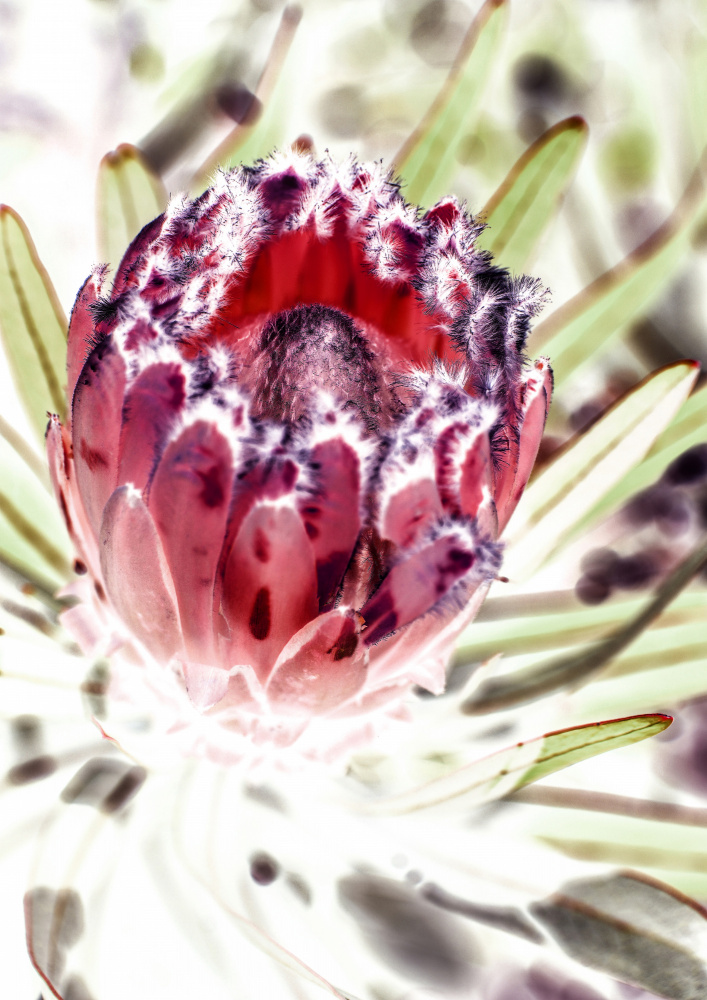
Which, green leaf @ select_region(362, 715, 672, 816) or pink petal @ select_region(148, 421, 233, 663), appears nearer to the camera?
pink petal @ select_region(148, 421, 233, 663)

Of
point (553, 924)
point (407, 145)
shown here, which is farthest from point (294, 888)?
point (407, 145)

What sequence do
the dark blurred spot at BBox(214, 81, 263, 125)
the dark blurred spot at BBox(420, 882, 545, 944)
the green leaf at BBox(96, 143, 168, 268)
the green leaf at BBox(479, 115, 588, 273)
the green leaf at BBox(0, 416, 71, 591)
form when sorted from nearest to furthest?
the dark blurred spot at BBox(420, 882, 545, 944), the green leaf at BBox(0, 416, 71, 591), the green leaf at BBox(96, 143, 168, 268), the green leaf at BBox(479, 115, 588, 273), the dark blurred spot at BBox(214, 81, 263, 125)

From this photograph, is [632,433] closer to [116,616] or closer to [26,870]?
[116,616]

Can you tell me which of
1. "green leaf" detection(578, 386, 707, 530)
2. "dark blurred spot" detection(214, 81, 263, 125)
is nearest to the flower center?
"green leaf" detection(578, 386, 707, 530)

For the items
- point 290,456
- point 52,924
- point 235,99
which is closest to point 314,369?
point 290,456

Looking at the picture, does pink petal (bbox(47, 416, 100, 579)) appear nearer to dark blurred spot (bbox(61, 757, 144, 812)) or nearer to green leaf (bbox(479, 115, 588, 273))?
dark blurred spot (bbox(61, 757, 144, 812))

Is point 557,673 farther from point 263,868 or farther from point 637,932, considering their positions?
point 263,868
